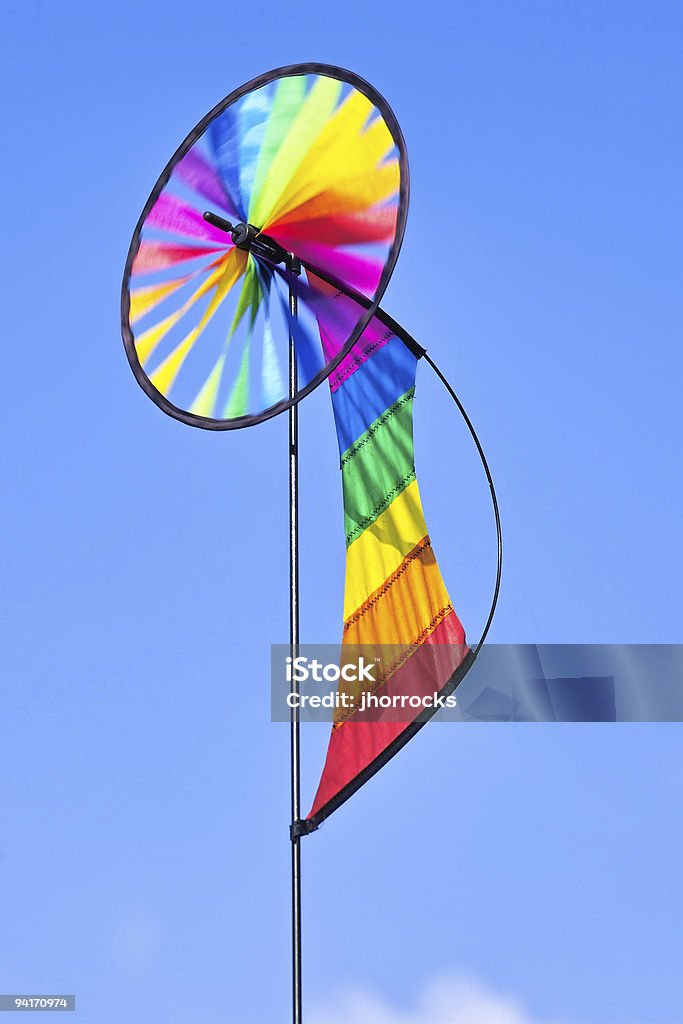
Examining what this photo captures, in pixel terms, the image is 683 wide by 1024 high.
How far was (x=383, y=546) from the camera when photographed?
6.72 m

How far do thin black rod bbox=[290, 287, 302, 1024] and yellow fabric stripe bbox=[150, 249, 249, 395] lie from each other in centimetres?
35

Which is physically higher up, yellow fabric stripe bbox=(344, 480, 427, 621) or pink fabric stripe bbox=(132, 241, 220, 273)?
pink fabric stripe bbox=(132, 241, 220, 273)

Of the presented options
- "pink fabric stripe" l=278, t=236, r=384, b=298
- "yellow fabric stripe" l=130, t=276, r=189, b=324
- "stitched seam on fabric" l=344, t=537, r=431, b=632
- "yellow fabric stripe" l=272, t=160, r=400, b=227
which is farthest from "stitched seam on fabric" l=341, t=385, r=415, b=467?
"yellow fabric stripe" l=130, t=276, r=189, b=324

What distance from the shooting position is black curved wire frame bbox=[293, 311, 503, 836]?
6.17 metres

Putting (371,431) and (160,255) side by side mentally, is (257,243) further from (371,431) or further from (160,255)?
(371,431)

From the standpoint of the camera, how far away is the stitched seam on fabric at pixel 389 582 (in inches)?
259

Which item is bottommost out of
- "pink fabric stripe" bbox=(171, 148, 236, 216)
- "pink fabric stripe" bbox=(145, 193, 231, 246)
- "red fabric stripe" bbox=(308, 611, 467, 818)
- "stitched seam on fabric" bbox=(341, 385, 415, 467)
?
"red fabric stripe" bbox=(308, 611, 467, 818)

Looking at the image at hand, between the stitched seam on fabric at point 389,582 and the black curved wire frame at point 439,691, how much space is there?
36 centimetres

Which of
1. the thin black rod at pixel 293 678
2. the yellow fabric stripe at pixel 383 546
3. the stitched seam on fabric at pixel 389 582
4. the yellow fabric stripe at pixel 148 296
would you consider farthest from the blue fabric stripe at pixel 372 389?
the yellow fabric stripe at pixel 148 296

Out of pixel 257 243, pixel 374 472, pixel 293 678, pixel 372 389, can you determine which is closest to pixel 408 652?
pixel 293 678

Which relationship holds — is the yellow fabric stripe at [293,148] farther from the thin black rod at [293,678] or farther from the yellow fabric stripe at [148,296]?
the yellow fabric stripe at [148,296]

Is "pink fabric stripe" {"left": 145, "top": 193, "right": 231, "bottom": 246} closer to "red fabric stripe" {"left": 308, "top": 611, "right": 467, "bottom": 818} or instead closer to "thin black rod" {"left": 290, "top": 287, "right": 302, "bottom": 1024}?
"thin black rod" {"left": 290, "top": 287, "right": 302, "bottom": 1024}

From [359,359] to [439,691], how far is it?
1.63m

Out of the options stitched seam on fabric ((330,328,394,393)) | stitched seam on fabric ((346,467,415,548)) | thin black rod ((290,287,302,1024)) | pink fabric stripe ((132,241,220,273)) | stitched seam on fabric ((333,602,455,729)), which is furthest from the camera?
pink fabric stripe ((132,241,220,273))
